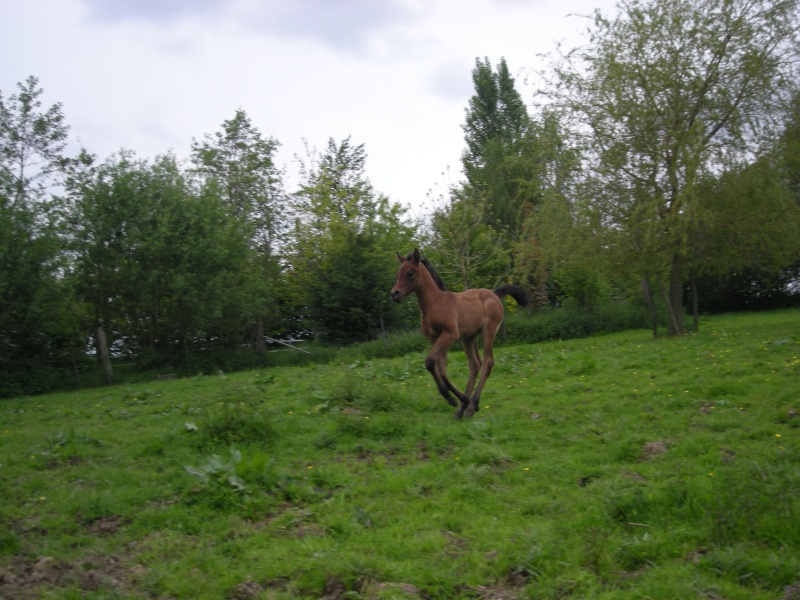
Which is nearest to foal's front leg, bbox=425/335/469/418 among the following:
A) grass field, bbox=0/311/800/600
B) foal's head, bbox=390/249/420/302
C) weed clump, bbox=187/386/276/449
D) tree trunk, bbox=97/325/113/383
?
grass field, bbox=0/311/800/600

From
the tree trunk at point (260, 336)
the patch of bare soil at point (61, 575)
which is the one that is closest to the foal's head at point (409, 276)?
the patch of bare soil at point (61, 575)

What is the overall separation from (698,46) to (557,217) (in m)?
6.74

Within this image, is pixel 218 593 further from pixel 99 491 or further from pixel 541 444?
pixel 541 444

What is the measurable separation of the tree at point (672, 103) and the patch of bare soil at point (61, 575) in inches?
732

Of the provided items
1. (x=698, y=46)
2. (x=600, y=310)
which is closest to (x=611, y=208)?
(x=698, y=46)

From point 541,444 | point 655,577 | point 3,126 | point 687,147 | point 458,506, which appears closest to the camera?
point 655,577

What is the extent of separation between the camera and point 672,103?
860 inches

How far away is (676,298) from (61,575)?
22068mm

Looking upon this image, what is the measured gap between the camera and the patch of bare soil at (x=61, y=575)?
5.47 m

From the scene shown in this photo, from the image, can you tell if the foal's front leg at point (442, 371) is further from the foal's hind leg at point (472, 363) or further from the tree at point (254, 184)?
the tree at point (254, 184)

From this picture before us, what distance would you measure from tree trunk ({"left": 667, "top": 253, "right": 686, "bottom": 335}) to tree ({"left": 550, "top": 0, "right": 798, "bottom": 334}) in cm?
110

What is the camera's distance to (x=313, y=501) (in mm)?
7176

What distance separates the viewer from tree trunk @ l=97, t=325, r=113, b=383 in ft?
96.6

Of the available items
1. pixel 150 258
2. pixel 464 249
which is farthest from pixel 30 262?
pixel 464 249
